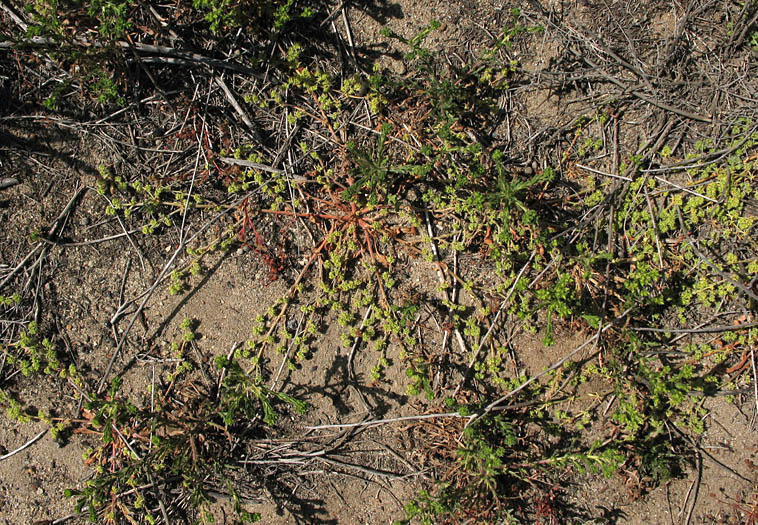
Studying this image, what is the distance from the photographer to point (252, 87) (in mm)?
3414

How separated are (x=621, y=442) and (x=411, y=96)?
241 cm

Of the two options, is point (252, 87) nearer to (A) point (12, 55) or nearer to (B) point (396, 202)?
(B) point (396, 202)

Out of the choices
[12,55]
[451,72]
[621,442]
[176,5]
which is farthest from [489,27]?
[12,55]

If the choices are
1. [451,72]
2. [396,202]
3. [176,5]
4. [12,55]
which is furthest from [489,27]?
[12,55]

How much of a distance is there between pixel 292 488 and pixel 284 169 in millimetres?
1949

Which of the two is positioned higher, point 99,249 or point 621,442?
point 99,249

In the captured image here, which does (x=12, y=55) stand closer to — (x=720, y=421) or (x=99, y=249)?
(x=99, y=249)

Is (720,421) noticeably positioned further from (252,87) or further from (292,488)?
(252,87)

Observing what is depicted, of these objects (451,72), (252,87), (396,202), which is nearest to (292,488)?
(396,202)

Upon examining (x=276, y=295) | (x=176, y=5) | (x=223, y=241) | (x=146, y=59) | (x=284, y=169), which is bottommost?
(x=276, y=295)

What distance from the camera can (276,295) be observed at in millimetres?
3422

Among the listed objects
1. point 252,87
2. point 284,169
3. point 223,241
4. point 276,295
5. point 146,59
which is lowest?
point 276,295

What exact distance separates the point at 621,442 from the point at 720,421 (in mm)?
618

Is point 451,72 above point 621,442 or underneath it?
above
